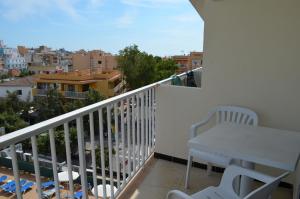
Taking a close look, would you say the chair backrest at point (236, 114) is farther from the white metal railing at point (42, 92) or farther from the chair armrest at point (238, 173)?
the white metal railing at point (42, 92)

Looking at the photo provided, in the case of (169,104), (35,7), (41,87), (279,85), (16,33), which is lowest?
(41,87)

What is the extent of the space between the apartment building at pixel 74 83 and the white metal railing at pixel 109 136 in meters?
9.84

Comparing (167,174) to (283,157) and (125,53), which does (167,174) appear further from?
(125,53)

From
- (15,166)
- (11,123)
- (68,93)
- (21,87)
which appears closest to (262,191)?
(15,166)

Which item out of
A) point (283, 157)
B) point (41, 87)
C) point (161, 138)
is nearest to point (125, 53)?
point (41, 87)

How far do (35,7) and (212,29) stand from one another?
2418cm

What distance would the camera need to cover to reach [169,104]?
116 inches

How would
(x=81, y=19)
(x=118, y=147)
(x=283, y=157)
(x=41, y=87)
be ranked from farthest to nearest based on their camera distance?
(x=81, y=19)
(x=41, y=87)
(x=118, y=147)
(x=283, y=157)

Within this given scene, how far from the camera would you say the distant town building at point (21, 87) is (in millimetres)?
8945

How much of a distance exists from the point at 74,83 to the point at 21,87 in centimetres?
436

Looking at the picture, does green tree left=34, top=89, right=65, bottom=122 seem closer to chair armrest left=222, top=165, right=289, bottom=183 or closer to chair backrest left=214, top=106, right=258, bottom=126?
chair backrest left=214, top=106, right=258, bottom=126

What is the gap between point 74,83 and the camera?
15.3 metres

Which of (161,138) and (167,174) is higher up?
(161,138)

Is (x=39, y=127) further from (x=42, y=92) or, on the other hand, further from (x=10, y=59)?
(x=42, y=92)
